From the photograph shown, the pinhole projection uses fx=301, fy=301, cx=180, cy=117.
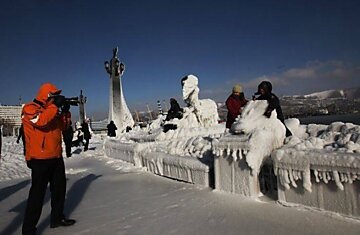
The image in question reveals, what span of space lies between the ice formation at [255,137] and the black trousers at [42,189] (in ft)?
7.95

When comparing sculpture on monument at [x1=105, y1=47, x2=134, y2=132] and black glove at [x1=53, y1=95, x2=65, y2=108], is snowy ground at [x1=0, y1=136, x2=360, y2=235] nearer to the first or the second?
black glove at [x1=53, y1=95, x2=65, y2=108]

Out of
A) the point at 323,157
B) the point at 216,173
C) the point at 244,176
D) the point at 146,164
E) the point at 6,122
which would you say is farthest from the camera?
the point at 6,122

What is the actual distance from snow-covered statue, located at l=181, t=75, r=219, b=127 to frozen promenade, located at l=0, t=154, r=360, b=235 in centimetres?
588

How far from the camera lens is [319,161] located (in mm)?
3344

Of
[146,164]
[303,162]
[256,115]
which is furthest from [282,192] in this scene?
[146,164]

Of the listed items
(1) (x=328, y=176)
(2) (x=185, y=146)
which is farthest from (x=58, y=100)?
(2) (x=185, y=146)

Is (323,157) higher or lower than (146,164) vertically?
higher

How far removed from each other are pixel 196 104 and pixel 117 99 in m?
17.4

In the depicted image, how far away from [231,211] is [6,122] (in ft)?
271

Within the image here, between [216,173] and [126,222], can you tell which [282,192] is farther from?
[126,222]

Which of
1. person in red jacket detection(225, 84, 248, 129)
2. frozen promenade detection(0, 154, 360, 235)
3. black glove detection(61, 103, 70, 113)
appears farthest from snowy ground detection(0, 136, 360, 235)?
person in red jacket detection(225, 84, 248, 129)

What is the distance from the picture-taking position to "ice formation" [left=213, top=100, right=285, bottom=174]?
4.18m

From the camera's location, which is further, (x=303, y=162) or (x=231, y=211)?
(x=231, y=211)

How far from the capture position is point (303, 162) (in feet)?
11.5
